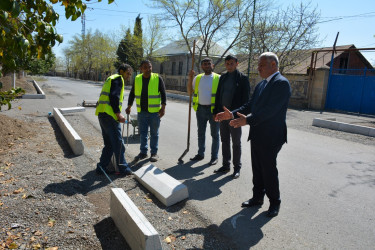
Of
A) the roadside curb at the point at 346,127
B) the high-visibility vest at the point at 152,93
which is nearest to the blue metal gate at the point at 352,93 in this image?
the roadside curb at the point at 346,127

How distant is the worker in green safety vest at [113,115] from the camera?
4742mm

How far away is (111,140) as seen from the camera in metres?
4.96

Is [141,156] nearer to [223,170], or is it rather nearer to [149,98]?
[149,98]

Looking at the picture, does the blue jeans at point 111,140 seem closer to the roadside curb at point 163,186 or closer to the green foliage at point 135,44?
the roadside curb at point 163,186

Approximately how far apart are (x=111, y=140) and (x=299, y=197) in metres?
3.10

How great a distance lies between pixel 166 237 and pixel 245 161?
3.35m

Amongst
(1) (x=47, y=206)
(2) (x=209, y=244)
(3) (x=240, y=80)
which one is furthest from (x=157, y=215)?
(3) (x=240, y=80)

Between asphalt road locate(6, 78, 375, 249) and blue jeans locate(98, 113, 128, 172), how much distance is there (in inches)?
38.1

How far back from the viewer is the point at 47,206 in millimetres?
3549

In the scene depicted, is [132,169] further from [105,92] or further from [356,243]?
[356,243]

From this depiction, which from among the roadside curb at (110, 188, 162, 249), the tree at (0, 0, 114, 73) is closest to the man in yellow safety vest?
the roadside curb at (110, 188, 162, 249)

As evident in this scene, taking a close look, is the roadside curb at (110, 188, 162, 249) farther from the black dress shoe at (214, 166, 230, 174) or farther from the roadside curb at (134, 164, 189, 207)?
the black dress shoe at (214, 166, 230, 174)

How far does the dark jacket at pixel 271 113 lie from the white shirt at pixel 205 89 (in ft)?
6.54

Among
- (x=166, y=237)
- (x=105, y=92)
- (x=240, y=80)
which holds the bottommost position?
(x=166, y=237)
